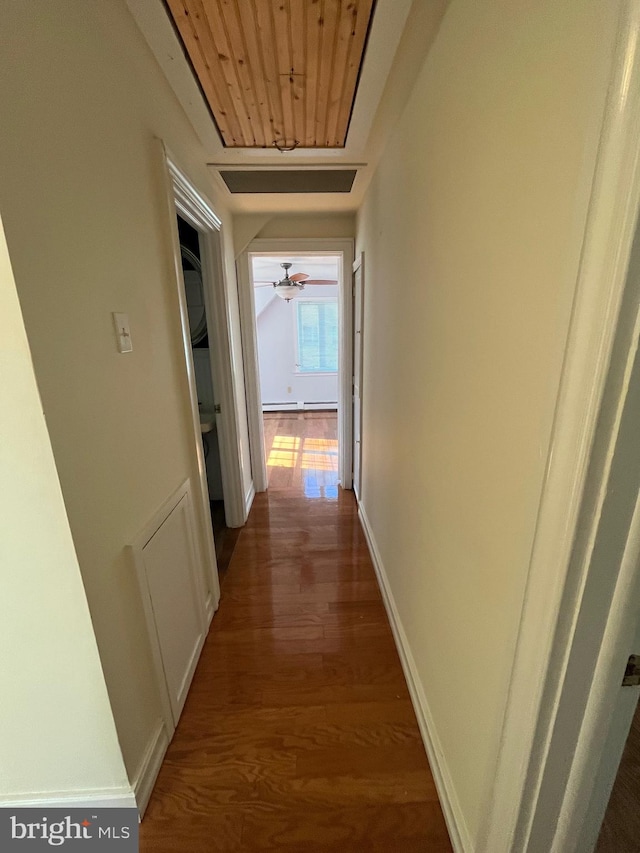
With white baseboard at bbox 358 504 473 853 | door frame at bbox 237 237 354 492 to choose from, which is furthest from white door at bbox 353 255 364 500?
white baseboard at bbox 358 504 473 853

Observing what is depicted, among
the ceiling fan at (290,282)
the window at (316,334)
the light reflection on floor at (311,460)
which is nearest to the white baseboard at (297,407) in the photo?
the window at (316,334)

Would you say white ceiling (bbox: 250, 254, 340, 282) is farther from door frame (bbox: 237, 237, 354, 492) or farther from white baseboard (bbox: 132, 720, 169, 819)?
white baseboard (bbox: 132, 720, 169, 819)

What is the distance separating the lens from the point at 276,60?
119 centimetres

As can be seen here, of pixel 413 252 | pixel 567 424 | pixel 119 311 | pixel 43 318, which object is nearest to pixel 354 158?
pixel 413 252

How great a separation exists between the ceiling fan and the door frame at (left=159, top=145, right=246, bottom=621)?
2.74 m

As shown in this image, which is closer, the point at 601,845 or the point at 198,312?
the point at 601,845

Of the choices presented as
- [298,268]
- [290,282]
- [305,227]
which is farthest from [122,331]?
[298,268]

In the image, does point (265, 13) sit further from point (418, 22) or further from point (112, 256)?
point (112, 256)

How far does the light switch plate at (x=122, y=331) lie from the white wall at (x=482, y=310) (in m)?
0.94

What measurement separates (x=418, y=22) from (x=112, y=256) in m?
1.14

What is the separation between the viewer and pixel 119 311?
103 centimetres

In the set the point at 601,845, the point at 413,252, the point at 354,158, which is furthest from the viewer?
the point at 354,158

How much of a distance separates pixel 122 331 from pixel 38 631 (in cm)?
84

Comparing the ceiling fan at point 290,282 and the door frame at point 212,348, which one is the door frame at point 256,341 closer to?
the door frame at point 212,348
